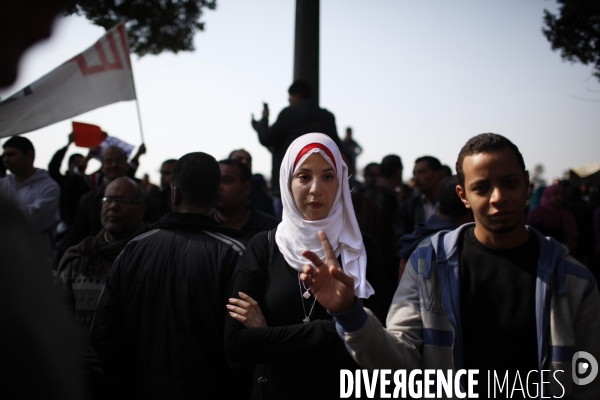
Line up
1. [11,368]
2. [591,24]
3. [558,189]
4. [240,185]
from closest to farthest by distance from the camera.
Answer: [11,368] → [240,185] → [591,24] → [558,189]

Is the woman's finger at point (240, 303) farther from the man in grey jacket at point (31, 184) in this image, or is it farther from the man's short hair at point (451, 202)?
the man in grey jacket at point (31, 184)

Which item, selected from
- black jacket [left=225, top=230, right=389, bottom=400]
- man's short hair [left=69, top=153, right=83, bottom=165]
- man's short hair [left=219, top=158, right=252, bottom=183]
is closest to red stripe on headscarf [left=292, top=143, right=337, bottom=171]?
black jacket [left=225, top=230, right=389, bottom=400]

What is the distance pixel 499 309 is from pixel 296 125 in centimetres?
433

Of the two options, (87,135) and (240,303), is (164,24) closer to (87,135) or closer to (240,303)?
(87,135)

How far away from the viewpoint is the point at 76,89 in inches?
253

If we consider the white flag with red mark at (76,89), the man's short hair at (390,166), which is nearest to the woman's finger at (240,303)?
the white flag with red mark at (76,89)

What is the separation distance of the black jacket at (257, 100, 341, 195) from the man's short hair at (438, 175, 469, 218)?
2.13 meters

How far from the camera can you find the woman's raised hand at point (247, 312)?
2.79 metres

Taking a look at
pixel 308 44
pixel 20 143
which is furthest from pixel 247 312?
pixel 308 44

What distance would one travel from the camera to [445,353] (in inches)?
97.3

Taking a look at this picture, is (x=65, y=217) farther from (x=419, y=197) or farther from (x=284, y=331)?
(x=284, y=331)

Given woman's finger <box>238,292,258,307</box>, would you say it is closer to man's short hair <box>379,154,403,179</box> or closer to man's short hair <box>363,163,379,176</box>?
man's short hair <box>379,154,403,179</box>

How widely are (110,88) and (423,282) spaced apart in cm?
548

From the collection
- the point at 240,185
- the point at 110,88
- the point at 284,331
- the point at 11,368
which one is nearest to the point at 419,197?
the point at 240,185
